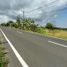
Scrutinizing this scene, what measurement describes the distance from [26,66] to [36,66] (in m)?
0.48

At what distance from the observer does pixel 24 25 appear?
3359 inches

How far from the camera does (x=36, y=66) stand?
8766 mm

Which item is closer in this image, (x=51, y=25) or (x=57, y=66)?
(x=57, y=66)

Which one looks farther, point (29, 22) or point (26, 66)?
point (29, 22)

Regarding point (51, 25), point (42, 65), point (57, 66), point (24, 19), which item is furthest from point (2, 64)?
point (51, 25)

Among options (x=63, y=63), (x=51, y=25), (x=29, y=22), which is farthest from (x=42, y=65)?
(x=51, y=25)

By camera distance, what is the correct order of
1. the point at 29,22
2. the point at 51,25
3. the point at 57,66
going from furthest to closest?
the point at 51,25 < the point at 29,22 < the point at 57,66

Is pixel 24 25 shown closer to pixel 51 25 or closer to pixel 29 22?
pixel 29 22

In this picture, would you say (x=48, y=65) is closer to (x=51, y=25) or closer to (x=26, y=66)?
(x=26, y=66)

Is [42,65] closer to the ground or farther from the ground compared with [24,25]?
farther from the ground

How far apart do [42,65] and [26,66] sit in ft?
2.18

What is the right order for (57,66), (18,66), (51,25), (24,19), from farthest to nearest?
(51,25) → (24,19) → (18,66) → (57,66)

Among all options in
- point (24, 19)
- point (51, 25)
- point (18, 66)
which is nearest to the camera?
point (18, 66)

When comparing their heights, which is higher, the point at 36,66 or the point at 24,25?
the point at 36,66
